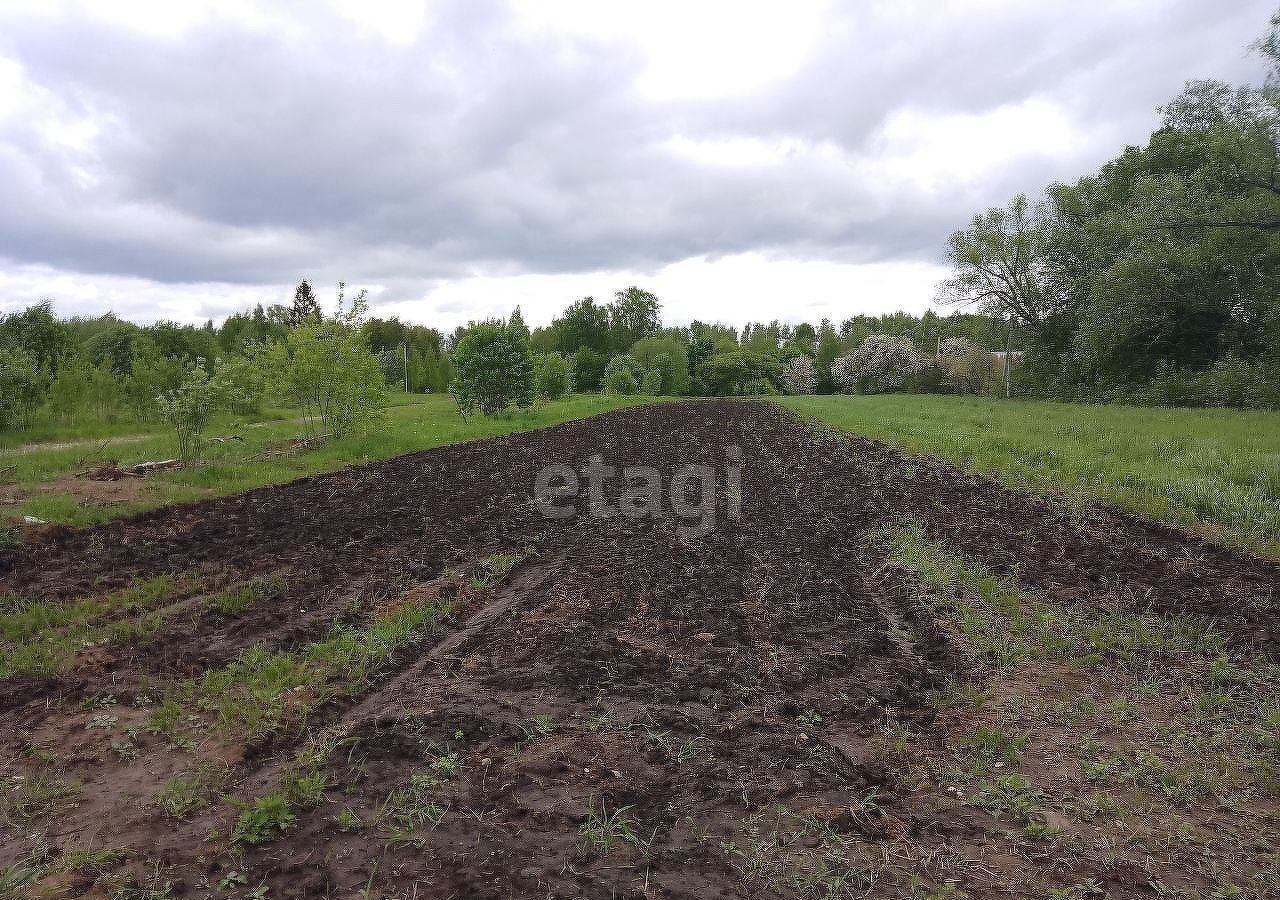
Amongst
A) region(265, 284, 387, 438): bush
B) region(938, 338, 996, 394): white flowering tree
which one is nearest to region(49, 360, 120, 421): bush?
region(265, 284, 387, 438): bush

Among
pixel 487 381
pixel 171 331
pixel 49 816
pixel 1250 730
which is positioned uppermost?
pixel 171 331

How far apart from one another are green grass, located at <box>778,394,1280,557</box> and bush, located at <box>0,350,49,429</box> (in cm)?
2371

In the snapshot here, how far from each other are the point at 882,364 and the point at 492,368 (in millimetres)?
50372

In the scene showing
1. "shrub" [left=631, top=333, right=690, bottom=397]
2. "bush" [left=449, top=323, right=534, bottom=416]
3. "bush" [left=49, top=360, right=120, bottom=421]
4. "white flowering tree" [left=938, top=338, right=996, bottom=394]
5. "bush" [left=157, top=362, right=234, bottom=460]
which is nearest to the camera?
"bush" [left=157, top=362, right=234, bottom=460]

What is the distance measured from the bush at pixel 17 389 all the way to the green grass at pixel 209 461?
72cm

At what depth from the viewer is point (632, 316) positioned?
97.7m

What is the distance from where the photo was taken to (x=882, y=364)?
219ft

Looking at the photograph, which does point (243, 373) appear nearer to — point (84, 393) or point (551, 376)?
point (84, 393)

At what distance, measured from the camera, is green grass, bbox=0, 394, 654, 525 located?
9.94 m

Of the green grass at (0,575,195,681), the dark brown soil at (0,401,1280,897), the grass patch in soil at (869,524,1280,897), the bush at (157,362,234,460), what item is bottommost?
the grass patch in soil at (869,524,1280,897)

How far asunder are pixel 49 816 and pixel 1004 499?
38.3 ft

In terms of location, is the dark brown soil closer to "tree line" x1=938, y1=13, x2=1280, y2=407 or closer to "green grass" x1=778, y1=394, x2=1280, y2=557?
"green grass" x1=778, y1=394, x2=1280, y2=557

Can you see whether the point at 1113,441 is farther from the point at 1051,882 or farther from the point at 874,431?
the point at 1051,882

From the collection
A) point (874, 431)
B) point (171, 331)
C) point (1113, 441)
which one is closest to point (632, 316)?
point (171, 331)
